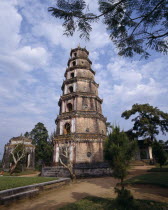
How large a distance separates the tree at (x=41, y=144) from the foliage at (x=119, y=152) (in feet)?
78.8

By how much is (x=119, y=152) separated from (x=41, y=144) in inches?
1179

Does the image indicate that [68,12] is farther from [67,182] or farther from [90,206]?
[67,182]

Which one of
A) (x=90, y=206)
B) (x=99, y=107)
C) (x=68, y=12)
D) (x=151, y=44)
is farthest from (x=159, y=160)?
(x=68, y=12)

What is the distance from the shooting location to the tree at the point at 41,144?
30719mm

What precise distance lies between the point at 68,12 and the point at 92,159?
1756cm

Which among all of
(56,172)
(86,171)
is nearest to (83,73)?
(86,171)

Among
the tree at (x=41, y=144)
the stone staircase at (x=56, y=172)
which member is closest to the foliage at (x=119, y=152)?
the stone staircase at (x=56, y=172)

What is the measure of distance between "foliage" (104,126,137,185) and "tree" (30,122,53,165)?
945 inches

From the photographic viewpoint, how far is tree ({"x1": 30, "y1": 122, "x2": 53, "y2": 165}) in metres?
30.7

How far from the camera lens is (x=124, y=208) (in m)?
5.66

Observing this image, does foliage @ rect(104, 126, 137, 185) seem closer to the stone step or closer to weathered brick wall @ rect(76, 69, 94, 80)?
the stone step

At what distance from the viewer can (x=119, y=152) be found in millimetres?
6883

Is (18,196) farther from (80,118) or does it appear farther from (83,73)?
(83,73)

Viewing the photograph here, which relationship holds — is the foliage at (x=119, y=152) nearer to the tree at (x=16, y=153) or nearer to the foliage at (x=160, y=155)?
the foliage at (x=160, y=155)
